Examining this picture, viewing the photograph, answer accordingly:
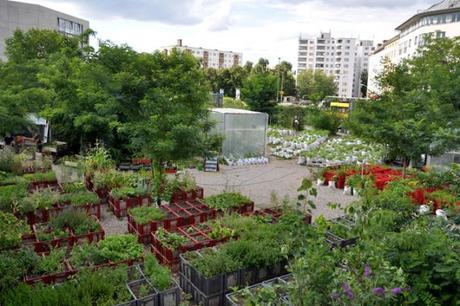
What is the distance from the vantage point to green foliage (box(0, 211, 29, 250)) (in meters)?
5.56

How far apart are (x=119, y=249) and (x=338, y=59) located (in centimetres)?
10459

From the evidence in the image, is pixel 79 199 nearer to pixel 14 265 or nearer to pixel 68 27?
pixel 14 265

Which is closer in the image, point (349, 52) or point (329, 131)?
point (329, 131)

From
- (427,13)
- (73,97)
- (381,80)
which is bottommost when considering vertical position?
(73,97)

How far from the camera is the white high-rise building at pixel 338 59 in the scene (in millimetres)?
97062

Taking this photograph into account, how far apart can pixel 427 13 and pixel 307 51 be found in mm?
65563

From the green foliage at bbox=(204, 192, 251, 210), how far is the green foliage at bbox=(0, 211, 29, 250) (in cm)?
384

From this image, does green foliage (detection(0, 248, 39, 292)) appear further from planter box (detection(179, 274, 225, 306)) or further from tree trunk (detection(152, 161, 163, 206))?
tree trunk (detection(152, 161, 163, 206))

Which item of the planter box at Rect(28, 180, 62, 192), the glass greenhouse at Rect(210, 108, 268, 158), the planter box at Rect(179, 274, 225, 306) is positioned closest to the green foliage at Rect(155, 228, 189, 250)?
the planter box at Rect(179, 274, 225, 306)

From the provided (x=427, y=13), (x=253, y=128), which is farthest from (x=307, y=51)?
(x=253, y=128)

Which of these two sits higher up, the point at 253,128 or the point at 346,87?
the point at 346,87

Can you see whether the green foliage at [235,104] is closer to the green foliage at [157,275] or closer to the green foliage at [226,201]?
the green foliage at [226,201]

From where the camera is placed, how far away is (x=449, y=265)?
11.8ft

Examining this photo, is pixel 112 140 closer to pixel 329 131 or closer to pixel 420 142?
pixel 420 142
